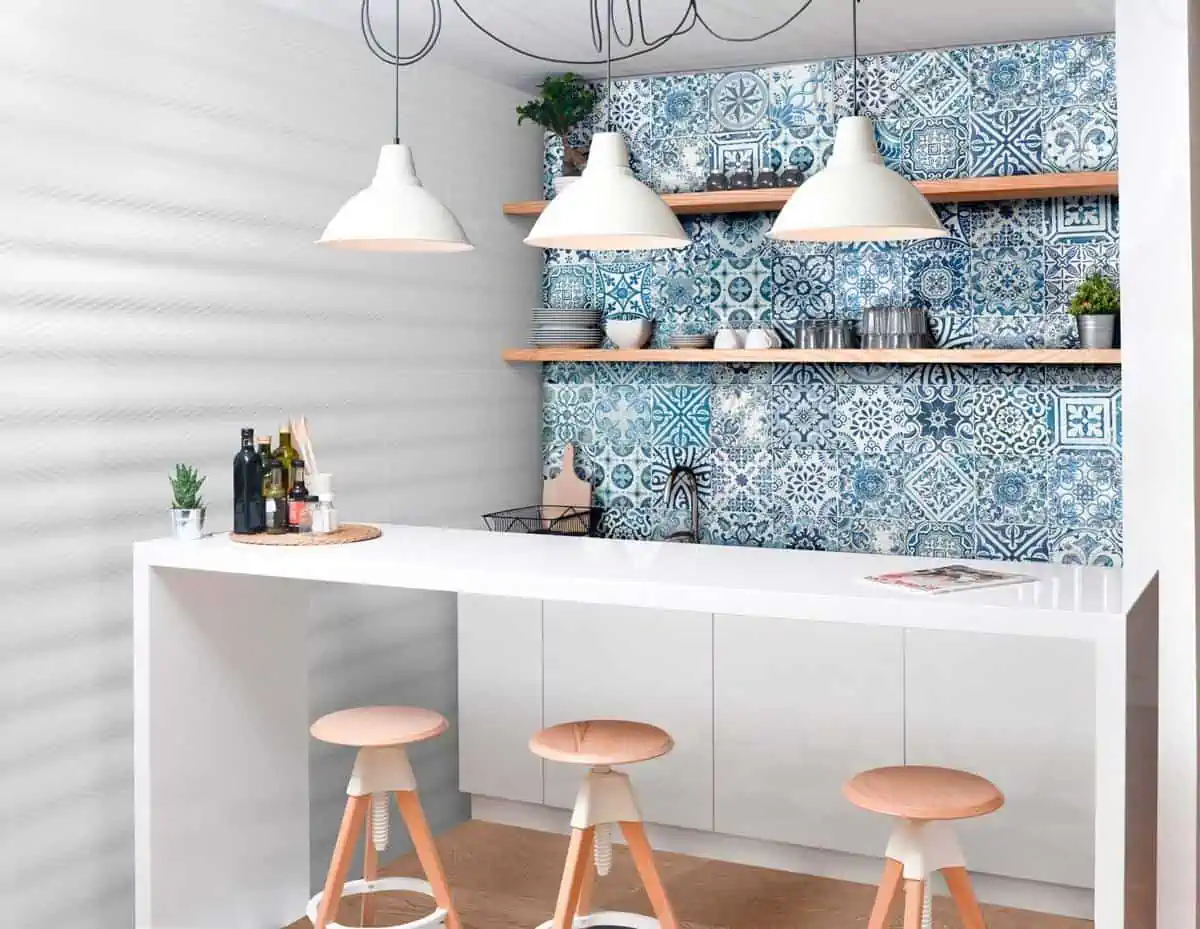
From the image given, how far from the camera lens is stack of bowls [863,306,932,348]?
4234 mm

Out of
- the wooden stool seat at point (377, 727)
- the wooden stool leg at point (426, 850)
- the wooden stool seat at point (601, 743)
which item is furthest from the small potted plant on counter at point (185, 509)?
the wooden stool seat at point (601, 743)

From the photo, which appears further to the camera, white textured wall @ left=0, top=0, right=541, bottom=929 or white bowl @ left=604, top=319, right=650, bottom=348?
white bowl @ left=604, top=319, right=650, bottom=348

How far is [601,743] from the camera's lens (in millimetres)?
2900

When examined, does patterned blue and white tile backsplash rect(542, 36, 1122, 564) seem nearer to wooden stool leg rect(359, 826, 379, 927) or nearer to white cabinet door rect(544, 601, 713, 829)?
white cabinet door rect(544, 601, 713, 829)

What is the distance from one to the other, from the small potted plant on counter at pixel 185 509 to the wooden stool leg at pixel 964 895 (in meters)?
1.82

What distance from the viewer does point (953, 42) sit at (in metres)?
4.20

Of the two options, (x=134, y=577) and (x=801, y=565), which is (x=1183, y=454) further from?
(x=134, y=577)

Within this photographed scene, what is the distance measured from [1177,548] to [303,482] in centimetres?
197

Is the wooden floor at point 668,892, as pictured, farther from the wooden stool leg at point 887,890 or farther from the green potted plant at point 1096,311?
the green potted plant at point 1096,311

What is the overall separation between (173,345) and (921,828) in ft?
6.92

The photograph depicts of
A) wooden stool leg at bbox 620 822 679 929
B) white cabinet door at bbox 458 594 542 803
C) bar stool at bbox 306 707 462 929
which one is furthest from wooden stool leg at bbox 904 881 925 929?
white cabinet door at bbox 458 594 542 803

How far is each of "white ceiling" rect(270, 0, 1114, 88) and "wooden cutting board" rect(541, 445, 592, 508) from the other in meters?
1.39

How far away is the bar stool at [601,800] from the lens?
9.32 feet

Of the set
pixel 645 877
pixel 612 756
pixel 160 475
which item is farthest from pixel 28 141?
pixel 645 877
